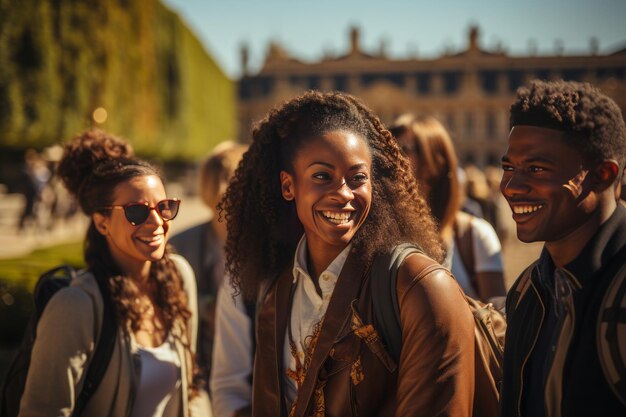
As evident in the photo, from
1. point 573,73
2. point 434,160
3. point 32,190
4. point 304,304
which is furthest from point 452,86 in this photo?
point 304,304

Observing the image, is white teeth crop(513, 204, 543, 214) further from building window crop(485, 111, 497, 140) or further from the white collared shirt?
building window crop(485, 111, 497, 140)

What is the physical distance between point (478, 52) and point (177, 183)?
3743 cm

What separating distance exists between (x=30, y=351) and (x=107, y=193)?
0.51 metres

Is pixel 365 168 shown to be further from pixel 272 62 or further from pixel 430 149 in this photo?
pixel 272 62

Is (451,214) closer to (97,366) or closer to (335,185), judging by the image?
(335,185)

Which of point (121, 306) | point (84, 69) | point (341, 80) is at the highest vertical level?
point (341, 80)

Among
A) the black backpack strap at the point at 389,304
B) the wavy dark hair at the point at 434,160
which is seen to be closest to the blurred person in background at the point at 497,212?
the wavy dark hair at the point at 434,160

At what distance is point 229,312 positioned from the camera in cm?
201

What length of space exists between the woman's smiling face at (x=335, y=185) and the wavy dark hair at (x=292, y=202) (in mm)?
32

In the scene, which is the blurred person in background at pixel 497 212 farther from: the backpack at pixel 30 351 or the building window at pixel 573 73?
the building window at pixel 573 73

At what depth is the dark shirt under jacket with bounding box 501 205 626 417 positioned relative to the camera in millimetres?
1209

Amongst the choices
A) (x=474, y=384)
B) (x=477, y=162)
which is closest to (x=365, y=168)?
(x=474, y=384)

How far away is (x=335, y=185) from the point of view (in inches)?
61.9

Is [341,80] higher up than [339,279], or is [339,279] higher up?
[341,80]
